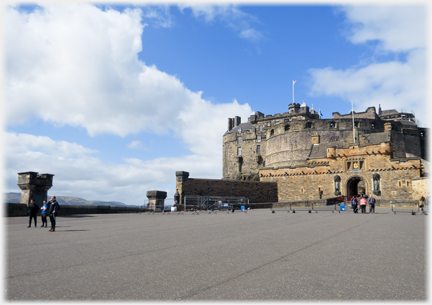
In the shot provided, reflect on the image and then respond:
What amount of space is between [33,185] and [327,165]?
29.9 meters

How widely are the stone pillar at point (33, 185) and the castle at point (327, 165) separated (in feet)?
53.3

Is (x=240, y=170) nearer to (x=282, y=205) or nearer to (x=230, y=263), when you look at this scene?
(x=282, y=205)

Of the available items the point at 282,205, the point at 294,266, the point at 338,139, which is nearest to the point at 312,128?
the point at 338,139

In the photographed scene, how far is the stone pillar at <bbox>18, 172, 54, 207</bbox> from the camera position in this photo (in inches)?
680

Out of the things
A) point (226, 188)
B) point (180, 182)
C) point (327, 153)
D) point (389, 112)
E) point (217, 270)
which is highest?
point (389, 112)

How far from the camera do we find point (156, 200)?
87.4ft

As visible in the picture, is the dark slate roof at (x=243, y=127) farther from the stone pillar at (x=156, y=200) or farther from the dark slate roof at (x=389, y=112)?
the stone pillar at (x=156, y=200)

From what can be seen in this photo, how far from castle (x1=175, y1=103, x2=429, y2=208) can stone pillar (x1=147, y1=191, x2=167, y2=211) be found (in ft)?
19.1

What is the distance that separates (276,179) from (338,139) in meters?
15.4

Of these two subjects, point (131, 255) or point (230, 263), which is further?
point (131, 255)

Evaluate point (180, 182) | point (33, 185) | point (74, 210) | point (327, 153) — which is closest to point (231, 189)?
point (180, 182)

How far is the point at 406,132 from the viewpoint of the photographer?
A: 50.8 metres

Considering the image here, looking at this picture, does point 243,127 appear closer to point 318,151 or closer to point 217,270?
point 318,151

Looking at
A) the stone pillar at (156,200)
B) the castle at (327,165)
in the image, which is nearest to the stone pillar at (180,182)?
the castle at (327,165)
